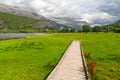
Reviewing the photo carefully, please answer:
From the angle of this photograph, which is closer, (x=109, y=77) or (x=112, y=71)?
(x=109, y=77)

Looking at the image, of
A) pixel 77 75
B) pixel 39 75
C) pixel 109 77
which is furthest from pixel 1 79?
pixel 109 77

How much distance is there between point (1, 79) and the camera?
81.4ft

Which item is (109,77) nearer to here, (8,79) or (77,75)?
(77,75)

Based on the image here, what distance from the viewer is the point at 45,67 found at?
3177cm

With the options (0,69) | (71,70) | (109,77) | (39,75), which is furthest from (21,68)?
(109,77)

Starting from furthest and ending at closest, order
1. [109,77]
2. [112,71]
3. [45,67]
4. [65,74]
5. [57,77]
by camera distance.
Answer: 1. [45,67]
2. [112,71]
3. [109,77]
4. [65,74]
5. [57,77]

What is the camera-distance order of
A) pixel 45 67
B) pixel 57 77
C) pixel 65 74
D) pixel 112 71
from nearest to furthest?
pixel 57 77 → pixel 65 74 → pixel 112 71 → pixel 45 67

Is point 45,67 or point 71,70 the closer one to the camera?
point 71,70

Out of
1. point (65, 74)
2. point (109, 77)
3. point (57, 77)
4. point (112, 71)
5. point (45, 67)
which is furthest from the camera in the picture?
point (45, 67)

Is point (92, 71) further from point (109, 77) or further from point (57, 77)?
point (57, 77)

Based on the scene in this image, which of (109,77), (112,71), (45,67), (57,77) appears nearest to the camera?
(57,77)

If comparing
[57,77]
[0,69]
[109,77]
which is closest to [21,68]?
[0,69]

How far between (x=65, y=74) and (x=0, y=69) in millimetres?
10447

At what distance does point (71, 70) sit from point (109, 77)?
14.3 feet
